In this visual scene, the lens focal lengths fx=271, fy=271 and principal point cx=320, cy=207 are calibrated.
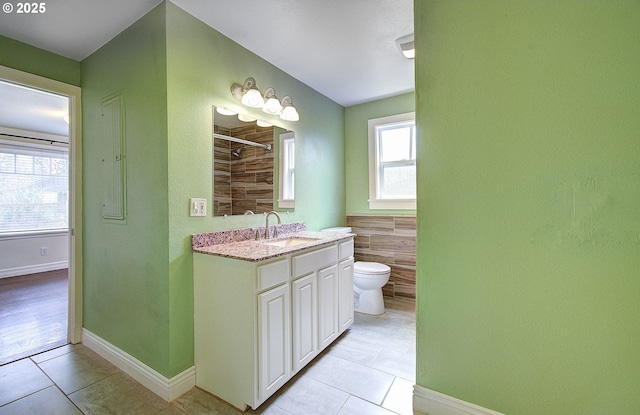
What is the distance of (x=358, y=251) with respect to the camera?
11.2 ft

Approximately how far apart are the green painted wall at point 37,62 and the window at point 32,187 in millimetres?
2961

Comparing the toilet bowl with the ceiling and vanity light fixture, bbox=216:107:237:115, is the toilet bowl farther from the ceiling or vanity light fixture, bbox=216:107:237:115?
the ceiling

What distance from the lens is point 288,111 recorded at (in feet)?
7.85

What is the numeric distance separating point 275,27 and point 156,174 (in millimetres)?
1274

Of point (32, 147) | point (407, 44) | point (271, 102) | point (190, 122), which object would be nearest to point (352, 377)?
point (190, 122)

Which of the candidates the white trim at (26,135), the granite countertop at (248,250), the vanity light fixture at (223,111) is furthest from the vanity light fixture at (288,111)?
the white trim at (26,135)

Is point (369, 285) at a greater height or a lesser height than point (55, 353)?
greater

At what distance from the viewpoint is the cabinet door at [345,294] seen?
228 centimetres

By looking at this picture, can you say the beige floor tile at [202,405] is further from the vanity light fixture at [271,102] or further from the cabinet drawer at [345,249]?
the vanity light fixture at [271,102]

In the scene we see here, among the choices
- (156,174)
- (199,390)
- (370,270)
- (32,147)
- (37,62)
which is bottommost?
(199,390)

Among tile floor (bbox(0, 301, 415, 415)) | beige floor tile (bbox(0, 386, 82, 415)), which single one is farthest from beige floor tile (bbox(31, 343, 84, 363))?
beige floor tile (bbox(0, 386, 82, 415))

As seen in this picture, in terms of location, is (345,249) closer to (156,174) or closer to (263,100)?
(263,100)

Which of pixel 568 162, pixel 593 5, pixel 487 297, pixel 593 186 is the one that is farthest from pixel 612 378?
pixel 593 5

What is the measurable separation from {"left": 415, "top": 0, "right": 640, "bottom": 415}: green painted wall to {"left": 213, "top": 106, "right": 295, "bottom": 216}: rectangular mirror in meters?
1.31
